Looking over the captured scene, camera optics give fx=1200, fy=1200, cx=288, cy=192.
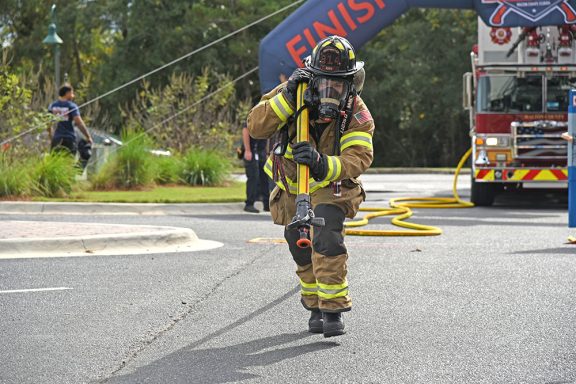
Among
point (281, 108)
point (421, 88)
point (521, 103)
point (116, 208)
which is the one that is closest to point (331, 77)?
point (281, 108)

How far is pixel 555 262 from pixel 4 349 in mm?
5634

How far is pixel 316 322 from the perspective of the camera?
7.07 meters

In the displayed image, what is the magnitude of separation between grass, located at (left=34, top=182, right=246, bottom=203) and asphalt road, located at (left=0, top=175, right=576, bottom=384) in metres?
5.29

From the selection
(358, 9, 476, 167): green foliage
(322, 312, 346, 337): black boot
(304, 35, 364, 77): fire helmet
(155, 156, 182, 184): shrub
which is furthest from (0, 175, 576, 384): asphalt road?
(358, 9, 476, 167): green foliage

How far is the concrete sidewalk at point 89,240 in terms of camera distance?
10830mm

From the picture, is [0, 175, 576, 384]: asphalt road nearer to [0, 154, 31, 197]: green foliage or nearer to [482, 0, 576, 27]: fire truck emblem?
[0, 154, 31, 197]: green foliage

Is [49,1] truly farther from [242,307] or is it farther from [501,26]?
[242,307]

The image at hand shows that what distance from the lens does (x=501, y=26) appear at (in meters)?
17.6

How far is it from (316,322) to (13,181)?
10.7m

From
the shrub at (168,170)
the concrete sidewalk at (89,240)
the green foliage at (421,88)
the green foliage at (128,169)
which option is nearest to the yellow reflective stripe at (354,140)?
the concrete sidewalk at (89,240)

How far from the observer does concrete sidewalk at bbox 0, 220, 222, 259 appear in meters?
10.8

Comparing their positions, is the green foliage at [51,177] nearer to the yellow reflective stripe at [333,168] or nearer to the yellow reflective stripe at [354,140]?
the yellow reflective stripe at [354,140]

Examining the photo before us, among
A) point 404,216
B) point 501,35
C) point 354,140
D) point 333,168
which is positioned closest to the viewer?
point 333,168

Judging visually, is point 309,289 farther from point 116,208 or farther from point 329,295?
point 116,208
